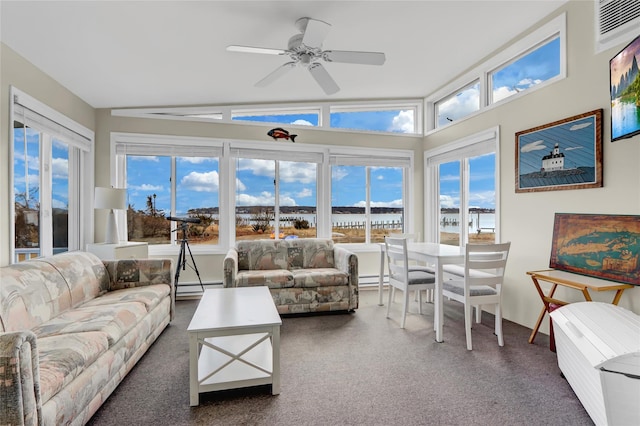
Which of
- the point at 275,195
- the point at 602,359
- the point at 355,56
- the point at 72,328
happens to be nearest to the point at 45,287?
the point at 72,328

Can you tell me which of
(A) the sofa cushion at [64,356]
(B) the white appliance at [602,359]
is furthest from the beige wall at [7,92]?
(B) the white appliance at [602,359]

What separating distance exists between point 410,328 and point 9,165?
386cm

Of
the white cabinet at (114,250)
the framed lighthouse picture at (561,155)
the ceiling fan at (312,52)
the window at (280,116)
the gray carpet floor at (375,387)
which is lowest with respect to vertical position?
the gray carpet floor at (375,387)

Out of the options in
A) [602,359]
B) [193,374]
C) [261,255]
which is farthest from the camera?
[261,255]

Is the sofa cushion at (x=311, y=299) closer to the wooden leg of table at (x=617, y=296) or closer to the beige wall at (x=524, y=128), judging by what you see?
the beige wall at (x=524, y=128)

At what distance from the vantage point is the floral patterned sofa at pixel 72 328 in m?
1.32

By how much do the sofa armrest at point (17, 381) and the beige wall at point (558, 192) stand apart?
11.9ft

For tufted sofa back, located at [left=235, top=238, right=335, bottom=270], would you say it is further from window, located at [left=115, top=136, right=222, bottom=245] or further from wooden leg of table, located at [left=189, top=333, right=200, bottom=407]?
wooden leg of table, located at [left=189, top=333, right=200, bottom=407]

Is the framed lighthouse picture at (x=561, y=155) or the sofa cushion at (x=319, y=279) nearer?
the framed lighthouse picture at (x=561, y=155)

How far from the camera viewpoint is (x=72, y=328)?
2014mm

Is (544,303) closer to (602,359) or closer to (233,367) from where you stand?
(602,359)

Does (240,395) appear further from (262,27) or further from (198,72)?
(198,72)

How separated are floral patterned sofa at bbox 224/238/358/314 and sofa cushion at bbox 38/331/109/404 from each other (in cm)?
169

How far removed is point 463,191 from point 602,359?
3063 millimetres
